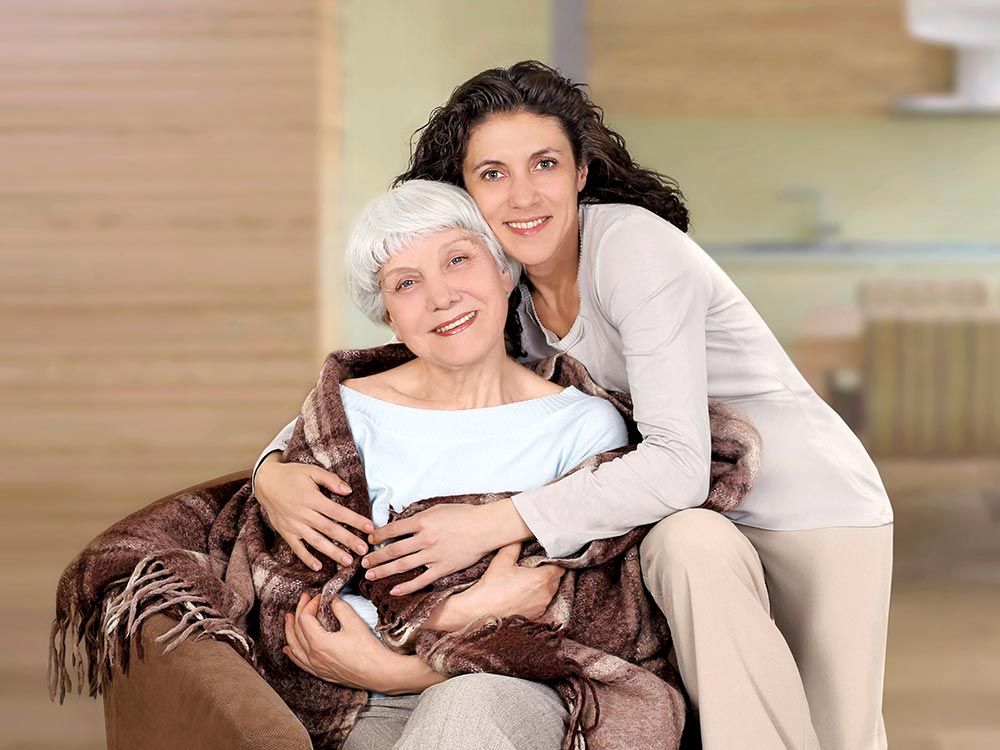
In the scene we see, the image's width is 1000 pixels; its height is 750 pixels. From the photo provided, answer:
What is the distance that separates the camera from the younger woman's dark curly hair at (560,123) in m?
1.98

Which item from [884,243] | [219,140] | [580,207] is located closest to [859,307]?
[884,243]

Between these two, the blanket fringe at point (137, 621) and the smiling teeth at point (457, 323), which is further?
the smiling teeth at point (457, 323)

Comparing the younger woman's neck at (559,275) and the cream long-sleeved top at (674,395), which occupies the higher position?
the younger woman's neck at (559,275)

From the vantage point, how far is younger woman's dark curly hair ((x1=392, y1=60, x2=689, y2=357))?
1983 mm

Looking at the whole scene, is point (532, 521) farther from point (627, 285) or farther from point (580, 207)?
point (580, 207)

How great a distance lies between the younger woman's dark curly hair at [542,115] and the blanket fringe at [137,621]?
718mm

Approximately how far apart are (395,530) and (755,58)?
10.2 feet

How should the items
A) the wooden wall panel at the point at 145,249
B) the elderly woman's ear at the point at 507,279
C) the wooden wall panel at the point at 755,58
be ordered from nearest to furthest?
the elderly woman's ear at the point at 507,279, the wooden wall panel at the point at 755,58, the wooden wall panel at the point at 145,249

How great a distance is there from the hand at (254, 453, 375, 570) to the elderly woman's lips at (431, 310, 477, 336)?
266 mm

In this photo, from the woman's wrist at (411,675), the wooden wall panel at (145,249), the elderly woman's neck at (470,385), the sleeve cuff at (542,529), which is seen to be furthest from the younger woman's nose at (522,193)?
the wooden wall panel at (145,249)

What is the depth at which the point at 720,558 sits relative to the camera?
1684 mm

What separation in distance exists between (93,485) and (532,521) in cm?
340

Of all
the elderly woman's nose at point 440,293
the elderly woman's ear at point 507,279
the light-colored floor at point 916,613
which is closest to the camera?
the elderly woman's nose at point 440,293

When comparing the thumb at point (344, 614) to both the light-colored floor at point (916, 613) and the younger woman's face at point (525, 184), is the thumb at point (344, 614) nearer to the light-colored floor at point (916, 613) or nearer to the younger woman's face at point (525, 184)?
the younger woman's face at point (525, 184)
